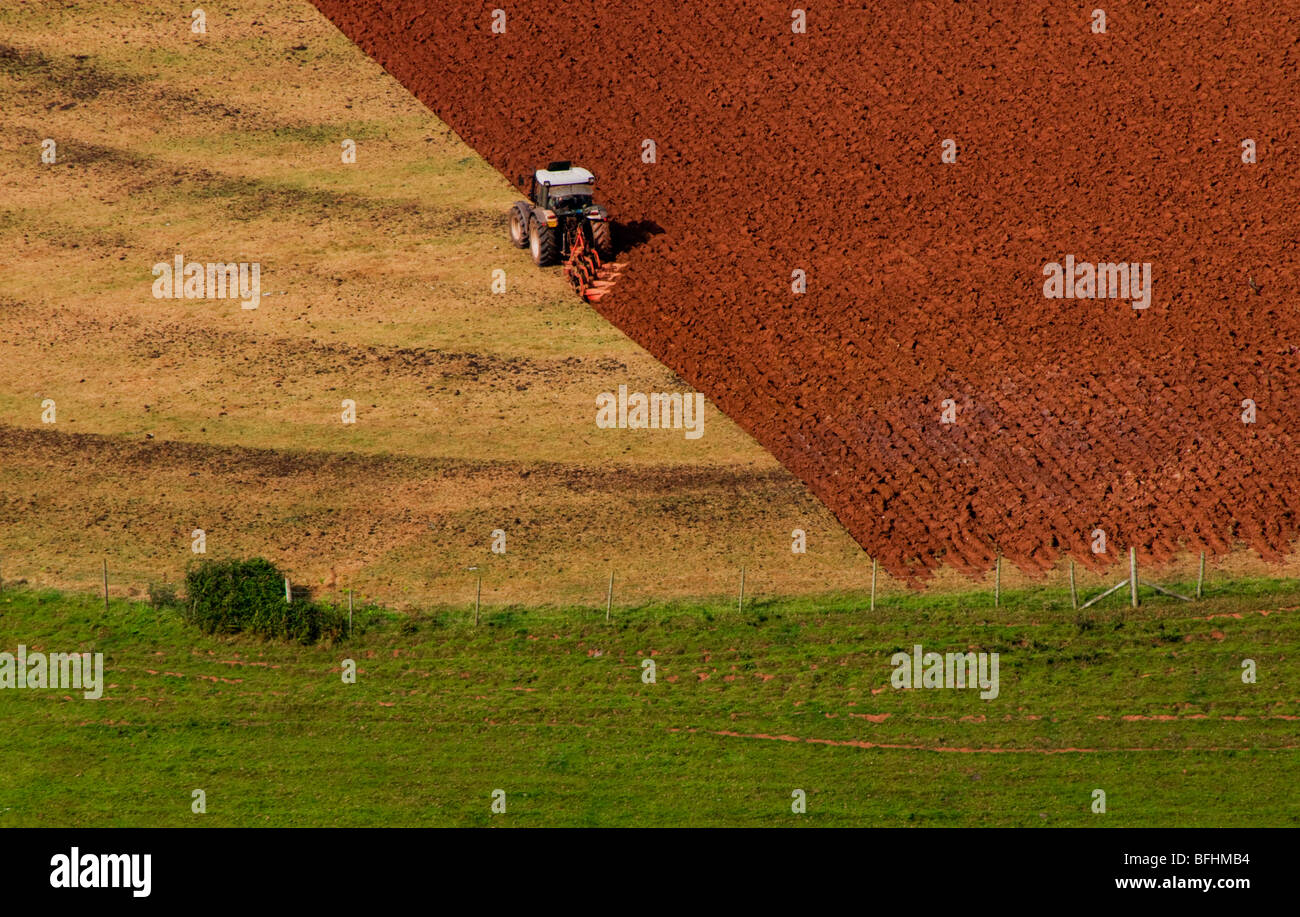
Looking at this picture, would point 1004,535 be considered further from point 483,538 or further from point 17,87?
point 17,87

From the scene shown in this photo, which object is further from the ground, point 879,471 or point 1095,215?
point 1095,215

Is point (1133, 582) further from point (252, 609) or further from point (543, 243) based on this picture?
point (543, 243)

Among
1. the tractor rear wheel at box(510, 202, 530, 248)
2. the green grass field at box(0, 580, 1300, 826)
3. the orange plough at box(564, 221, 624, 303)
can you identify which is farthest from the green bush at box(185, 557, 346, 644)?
the tractor rear wheel at box(510, 202, 530, 248)

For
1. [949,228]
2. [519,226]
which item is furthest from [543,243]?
[949,228]

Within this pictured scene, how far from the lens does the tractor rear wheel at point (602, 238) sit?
42188mm

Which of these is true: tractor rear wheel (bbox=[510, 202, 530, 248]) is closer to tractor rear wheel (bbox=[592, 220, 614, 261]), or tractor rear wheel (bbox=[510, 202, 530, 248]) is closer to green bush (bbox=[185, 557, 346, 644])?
tractor rear wheel (bbox=[592, 220, 614, 261])

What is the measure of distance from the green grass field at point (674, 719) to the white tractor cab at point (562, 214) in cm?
1447

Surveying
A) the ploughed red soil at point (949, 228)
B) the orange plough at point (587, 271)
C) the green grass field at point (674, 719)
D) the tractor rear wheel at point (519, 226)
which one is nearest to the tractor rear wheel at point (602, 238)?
the orange plough at point (587, 271)

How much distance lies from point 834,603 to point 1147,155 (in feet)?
72.3

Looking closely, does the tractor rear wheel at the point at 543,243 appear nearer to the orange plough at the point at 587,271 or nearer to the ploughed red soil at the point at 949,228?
the orange plough at the point at 587,271

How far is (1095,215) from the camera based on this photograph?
145 feet

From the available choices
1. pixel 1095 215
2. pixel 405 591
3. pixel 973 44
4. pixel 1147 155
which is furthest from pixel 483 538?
pixel 973 44

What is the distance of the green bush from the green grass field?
0.36 meters

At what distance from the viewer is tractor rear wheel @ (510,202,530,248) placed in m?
44.2
